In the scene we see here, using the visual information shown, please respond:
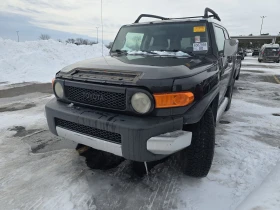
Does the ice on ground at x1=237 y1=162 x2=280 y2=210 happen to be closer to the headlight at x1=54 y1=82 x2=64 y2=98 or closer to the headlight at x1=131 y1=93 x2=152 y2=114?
the headlight at x1=131 y1=93 x2=152 y2=114

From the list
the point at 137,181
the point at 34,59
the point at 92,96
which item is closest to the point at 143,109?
the point at 92,96

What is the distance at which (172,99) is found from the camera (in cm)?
204

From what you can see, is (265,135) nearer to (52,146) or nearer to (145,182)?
(145,182)

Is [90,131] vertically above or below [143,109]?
below

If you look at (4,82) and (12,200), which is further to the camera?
(4,82)

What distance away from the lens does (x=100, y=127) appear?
2.12 metres

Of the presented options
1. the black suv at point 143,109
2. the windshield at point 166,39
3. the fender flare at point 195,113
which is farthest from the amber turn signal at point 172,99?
the windshield at point 166,39

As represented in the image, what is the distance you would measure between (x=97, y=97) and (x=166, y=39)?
1.54m

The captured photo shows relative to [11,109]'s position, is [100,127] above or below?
above

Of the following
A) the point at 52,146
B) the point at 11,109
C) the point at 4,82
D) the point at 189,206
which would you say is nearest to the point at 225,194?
the point at 189,206

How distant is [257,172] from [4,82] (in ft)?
30.4

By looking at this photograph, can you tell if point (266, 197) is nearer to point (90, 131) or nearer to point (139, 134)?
point (139, 134)

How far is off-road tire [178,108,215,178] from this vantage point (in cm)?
235

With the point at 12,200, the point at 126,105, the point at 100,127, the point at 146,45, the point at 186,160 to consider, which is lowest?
the point at 12,200
